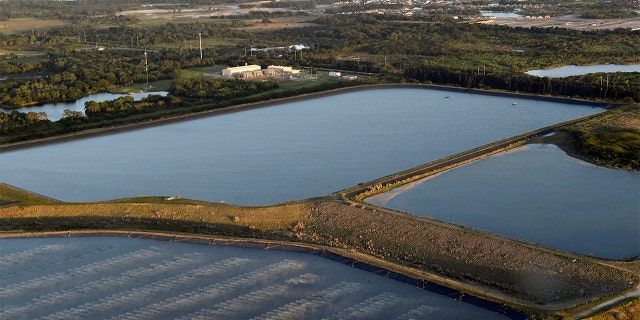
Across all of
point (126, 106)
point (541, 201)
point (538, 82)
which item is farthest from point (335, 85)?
point (541, 201)

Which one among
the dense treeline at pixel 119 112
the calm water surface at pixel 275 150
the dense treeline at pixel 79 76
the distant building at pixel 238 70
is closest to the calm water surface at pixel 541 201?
the calm water surface at pixel 275 150

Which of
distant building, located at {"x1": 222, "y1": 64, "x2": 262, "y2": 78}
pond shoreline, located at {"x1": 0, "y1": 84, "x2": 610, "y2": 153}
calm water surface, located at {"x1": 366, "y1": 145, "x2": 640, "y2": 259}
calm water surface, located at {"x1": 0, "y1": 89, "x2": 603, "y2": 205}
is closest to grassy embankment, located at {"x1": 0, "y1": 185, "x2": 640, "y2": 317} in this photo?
calm water surface, located at {"x1": 366, "y1": 145, "x2": 640, "y2": 259}

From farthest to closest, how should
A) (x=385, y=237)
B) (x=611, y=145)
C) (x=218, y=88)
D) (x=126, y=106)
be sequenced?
1. (x=218, y=88)
2. (x=126, y=106)
3. (x=611, y=145)
4. (x=385, y=237)

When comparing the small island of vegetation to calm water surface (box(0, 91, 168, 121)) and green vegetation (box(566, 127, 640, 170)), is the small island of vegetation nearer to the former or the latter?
green vegetation (box(566, 127, 640, 170))

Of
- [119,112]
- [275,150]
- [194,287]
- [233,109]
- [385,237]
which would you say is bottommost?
[194,287]

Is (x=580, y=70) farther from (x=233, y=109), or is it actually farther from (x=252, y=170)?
(x=252, y=170)

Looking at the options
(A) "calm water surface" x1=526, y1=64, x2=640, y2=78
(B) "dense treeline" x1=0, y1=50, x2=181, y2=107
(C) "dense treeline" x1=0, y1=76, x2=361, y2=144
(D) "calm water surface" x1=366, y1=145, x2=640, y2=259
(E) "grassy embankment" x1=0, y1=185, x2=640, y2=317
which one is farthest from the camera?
(A) "calm water surface" x1=526, y1=64, x2=640, y2=78

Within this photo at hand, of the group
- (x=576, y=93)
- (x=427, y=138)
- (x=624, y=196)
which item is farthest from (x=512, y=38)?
(x=624, y=196)
